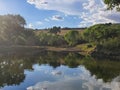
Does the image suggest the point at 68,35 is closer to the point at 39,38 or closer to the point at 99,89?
the point at 39,38

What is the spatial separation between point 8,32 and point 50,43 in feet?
127

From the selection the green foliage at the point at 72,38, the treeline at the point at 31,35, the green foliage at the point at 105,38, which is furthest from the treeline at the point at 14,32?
the green foliage at the point at 105,38

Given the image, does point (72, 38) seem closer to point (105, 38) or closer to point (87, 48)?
point (87, 48)

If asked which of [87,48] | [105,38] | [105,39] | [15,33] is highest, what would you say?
[15,33]

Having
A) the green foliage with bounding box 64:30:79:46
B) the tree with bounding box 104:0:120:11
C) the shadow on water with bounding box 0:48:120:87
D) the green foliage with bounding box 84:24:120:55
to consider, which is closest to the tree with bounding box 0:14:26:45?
the green foliage with bounding box 64:30:79:46

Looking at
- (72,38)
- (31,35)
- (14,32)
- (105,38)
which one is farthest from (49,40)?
(105,38)

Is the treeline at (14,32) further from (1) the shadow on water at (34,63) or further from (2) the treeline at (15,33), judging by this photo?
(1) the shadow on water at (34,63)

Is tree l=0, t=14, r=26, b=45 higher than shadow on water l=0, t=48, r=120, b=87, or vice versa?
tree l=0, t=14, r=26, b=45

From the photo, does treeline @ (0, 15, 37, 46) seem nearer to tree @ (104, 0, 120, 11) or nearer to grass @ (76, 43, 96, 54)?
grass @ (76, 43, 96, 54)

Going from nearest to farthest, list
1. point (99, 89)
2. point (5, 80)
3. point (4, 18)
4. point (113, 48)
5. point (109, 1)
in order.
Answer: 1. point (99, 89)
2. point (5, 80)
3. point (109, 1)
4. point (113, 48)
5. point (4, 18)

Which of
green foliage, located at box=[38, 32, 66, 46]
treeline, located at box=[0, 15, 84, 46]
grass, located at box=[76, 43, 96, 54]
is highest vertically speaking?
treeline, located at box=[0, 15, 84, 46]

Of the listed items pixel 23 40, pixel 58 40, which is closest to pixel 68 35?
pixel 58 40

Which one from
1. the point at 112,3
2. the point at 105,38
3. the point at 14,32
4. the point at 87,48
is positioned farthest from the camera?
the point at 87,48

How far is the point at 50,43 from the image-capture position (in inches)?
7190
